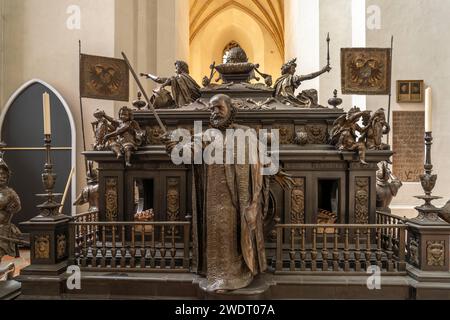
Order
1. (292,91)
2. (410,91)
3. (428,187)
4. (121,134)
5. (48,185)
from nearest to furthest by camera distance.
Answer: (428,187), (48,185), (121,134), (292,91), (410,91)

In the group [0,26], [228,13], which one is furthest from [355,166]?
[228,13]

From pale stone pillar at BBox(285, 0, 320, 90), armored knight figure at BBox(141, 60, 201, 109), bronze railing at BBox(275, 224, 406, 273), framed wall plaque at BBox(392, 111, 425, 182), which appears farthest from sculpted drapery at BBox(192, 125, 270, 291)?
pale stone pillar at BBox(285, 0, 320, 90)

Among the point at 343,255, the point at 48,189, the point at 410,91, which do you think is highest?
the point at 410,91

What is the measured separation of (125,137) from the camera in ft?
15.1

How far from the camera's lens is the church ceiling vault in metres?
18.7

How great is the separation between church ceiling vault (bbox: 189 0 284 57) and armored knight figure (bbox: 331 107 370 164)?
1596 centimetres

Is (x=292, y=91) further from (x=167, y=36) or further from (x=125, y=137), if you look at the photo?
(x=167, y=36)

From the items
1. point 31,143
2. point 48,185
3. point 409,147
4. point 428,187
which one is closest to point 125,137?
point 48,185

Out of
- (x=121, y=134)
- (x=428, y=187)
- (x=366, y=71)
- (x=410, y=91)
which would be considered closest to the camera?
(x=428, y=187)

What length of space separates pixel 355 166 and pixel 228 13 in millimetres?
20937

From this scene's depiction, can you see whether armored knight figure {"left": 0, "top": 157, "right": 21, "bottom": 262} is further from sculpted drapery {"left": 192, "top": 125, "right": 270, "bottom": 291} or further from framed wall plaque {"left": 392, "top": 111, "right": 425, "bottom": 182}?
framed wall plaque {"left": 392, "top": 111, "right": 425, "bottom": 182}

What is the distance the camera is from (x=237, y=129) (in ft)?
11.3

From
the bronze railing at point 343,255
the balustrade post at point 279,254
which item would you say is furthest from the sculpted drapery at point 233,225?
the bronze railing at point 343,255

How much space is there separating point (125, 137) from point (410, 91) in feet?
24.7
